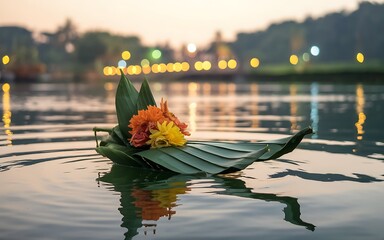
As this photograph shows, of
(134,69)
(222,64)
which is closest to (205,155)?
(222,64)

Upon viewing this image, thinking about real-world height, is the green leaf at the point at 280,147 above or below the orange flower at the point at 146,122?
below

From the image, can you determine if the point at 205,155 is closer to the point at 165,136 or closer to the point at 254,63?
the point at 165,136

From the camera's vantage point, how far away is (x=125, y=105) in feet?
27.8

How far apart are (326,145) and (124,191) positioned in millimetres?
5781

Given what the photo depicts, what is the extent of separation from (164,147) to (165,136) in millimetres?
160

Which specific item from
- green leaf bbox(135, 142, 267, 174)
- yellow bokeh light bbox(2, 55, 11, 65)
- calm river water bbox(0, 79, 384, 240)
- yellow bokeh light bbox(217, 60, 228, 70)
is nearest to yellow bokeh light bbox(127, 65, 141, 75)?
yellow bokeh light bbox(217, 60, 228, 70)

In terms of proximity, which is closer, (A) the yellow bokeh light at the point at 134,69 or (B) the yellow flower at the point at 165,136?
(B) the yellow flower at the point at 165,136

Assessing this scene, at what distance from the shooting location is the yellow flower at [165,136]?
7922mm

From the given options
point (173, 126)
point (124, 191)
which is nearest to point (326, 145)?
point (173, 126)

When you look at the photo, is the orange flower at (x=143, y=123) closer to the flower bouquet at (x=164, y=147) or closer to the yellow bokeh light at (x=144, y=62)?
the flower bouquet at (x=164, y=147)

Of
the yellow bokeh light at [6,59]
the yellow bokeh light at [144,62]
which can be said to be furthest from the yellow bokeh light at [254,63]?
the yellow bokeh light at [6,59]

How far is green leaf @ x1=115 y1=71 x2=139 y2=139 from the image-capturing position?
844 cm

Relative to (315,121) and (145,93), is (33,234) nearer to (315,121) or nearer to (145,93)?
(145,93)

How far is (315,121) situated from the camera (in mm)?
18906
